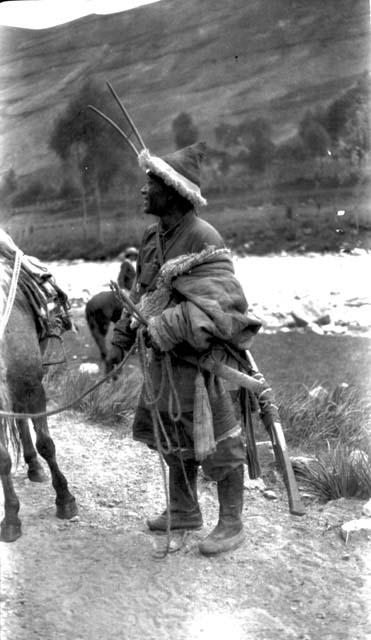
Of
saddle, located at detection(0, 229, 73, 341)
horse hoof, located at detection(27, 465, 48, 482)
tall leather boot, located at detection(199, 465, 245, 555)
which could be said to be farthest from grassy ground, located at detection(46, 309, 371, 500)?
saddle, located at detection(0, 229, 73, 341)

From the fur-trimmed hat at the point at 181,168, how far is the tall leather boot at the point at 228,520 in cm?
117

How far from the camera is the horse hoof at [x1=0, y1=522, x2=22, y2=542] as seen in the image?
10.7 feet

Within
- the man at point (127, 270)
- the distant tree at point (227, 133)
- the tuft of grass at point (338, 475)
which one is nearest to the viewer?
the tuft of grass at point (338, 475)

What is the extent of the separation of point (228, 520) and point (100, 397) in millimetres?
1825

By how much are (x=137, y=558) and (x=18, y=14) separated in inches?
98.4

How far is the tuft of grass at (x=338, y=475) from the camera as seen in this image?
12.3 feet

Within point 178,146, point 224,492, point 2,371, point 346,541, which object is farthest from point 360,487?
point 178,146

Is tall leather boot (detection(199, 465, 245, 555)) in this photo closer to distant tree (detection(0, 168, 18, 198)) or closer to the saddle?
the saddle

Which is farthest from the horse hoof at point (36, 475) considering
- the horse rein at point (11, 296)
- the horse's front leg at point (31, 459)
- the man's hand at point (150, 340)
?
the man's hand at point (150, 340)

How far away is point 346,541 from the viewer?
334 centimetres

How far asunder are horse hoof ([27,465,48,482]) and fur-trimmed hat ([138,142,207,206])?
5.87 feet

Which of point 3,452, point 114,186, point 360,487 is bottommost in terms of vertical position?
point 360,487

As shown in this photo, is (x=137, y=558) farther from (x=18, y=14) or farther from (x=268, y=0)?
(x=268, y=0)

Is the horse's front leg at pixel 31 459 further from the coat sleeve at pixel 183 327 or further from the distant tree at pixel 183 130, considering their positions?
the distant tree at pixel 183 130
